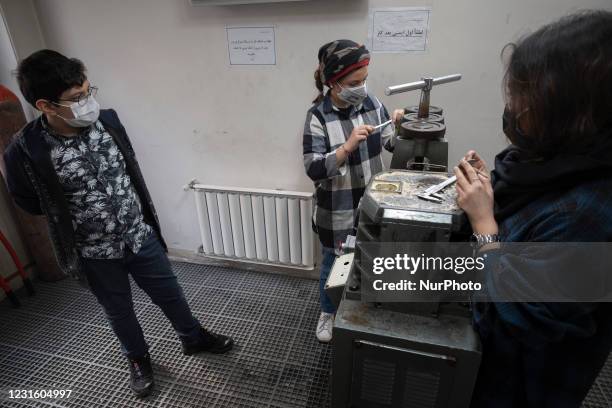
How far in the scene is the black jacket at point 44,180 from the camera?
1.25m

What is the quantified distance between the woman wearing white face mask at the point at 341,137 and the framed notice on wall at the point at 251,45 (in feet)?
1.39

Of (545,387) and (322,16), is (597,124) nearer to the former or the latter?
(545,387)

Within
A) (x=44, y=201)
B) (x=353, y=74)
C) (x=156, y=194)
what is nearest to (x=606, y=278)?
(x=353, y=74)

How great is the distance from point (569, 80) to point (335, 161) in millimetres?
849

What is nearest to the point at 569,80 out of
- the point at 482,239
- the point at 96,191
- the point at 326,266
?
the point at 482,239

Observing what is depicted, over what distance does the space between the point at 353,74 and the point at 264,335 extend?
1369 mm

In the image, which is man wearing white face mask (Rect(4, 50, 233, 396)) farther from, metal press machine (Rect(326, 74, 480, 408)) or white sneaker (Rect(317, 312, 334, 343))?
metal press machine (Rect(326, 74, 480, 408))

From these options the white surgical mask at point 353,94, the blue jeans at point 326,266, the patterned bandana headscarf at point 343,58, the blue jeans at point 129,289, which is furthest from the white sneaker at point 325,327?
the patterned bandana headscarf at point 343,58

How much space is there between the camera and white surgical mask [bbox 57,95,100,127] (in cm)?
125

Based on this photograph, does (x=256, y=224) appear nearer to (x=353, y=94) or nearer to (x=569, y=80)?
(x=353, y=94)

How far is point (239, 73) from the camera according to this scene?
1.88 m

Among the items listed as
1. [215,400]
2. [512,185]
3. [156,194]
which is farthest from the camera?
[156,194]

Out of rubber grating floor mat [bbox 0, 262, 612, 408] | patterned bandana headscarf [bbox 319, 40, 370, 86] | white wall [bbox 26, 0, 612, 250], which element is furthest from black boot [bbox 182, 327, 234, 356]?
patterned bandana headscarf [bbox 319, 40, 370, 86]

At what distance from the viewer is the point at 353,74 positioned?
4.47 feet
